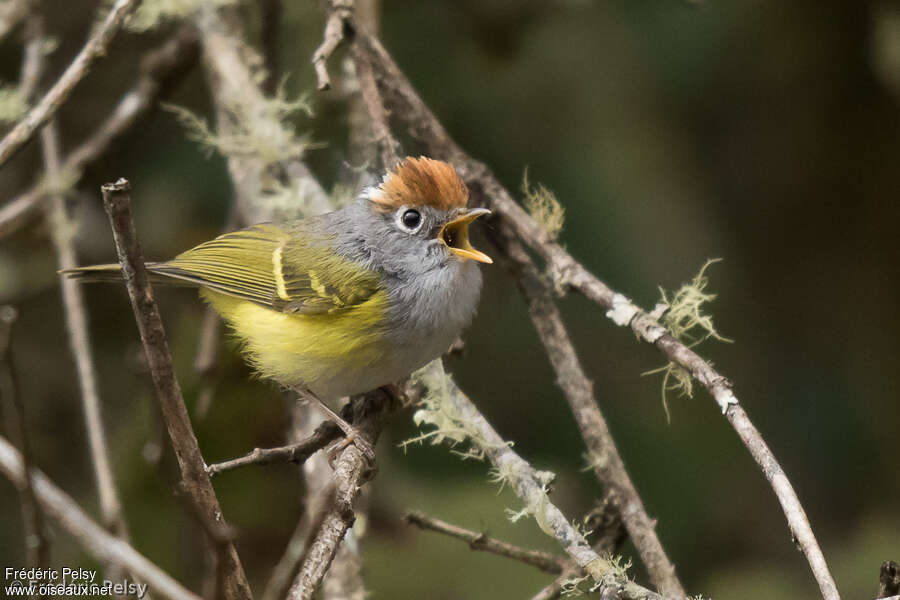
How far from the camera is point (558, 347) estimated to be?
314 centimetres

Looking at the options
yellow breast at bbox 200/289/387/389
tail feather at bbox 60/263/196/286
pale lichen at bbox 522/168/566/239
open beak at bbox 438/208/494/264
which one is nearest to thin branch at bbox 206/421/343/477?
yellow breast at bbox 200/289/387/389

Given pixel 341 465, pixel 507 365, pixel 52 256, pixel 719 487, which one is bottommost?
pixel 341 465

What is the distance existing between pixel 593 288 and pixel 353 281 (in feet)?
2.87

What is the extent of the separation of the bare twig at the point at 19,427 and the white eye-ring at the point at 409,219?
1654 mm

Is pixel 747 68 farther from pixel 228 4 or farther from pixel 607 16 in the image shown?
pixel 228 4

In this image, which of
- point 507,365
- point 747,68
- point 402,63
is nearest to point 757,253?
point 747,68

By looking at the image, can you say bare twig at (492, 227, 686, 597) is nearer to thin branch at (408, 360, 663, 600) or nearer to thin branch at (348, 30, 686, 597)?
thin branch at (348, 30, 686, 597)

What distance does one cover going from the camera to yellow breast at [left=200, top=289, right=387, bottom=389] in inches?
123

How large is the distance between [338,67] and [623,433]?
6.98ft

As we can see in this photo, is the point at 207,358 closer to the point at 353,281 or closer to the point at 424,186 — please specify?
the point at 353,281

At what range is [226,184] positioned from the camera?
183 inches

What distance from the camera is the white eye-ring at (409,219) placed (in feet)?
11.0

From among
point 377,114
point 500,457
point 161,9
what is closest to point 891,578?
point 500,457

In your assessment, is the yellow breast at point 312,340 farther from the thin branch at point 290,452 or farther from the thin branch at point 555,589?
the thin branch at point 555,589
